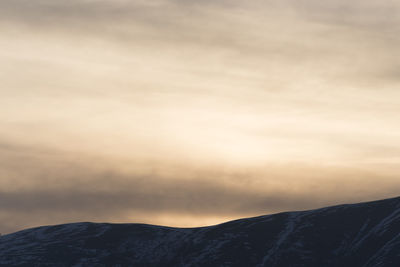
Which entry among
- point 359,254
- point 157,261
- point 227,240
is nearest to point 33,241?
point 157,261

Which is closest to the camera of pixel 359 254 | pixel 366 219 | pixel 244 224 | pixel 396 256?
pixel 396 256

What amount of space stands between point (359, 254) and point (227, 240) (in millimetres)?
36460

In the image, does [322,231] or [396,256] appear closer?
[396,256]

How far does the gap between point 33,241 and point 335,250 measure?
81.6 m

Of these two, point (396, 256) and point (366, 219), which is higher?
point (366, 219)

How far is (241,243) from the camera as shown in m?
167

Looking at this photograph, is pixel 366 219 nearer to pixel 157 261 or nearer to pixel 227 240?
pixel 227 240

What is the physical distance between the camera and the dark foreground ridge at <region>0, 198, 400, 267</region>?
492 feet

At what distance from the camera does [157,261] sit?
16538 centimetres

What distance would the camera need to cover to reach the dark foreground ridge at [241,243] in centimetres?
14988

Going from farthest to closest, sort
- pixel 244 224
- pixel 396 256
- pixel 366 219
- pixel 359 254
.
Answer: pixel 244 224 → pixel 366 219 → pixel 359 254 → pixel 396 256

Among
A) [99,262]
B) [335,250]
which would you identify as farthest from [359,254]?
[99,262]

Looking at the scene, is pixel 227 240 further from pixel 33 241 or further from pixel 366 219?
pixel 33 241

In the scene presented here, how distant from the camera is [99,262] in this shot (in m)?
167
